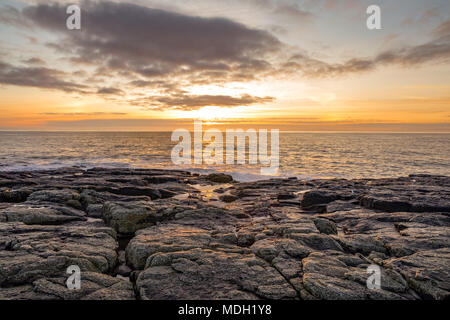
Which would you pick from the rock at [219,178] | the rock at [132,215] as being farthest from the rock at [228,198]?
the rock at [219,178]

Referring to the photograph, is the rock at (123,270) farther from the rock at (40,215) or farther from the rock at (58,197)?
the rock at (58,197)

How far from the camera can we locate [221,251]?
875 centimetres

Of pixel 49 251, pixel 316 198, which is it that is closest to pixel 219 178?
pixel 316 198

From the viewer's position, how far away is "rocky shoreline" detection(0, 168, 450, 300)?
6.45m

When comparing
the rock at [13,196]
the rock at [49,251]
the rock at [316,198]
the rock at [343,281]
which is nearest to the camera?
the rock at [343,281]

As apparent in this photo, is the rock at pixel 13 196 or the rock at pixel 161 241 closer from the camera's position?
the rock at pixel 161 241

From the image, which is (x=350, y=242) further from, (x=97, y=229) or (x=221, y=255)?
(x=97, y=229)

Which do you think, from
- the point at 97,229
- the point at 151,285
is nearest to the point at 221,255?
the point at 151,285

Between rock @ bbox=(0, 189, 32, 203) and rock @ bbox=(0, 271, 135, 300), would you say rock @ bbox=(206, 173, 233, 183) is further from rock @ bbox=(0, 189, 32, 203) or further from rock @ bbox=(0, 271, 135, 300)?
rock @ bbox=(0, 271, 135, 300)

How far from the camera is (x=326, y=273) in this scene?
23.1 ft

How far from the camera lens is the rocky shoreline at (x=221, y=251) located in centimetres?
645

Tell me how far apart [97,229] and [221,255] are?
597 centimetres

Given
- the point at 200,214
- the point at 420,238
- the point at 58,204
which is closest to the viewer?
the point at 420,238

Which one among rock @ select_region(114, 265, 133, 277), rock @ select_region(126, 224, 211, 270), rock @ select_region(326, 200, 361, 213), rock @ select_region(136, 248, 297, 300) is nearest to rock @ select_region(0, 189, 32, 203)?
rock @ select_region(126, 224, 211, 270)
